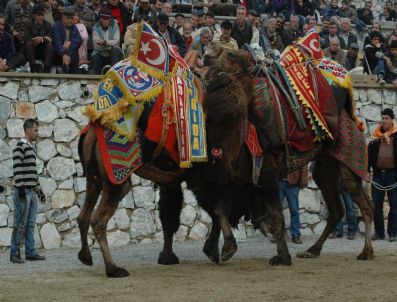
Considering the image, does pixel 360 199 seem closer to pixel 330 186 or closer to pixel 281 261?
pixel 330 186

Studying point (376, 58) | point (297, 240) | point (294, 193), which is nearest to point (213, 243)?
point (297, 240)

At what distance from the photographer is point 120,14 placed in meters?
17.4

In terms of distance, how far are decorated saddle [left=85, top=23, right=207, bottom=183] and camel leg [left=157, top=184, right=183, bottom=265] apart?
3.83 ft

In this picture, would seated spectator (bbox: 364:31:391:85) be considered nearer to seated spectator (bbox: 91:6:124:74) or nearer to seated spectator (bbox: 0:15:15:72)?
seated spectator (bbox: 91:6:124:74)

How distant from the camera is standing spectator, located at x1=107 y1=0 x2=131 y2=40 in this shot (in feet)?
56.6

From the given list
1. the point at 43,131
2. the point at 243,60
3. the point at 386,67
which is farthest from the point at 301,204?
the point at 243,60

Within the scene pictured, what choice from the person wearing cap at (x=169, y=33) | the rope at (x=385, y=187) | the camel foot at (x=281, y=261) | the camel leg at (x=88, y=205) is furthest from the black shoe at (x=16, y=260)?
the rope at (x=385, y=187)

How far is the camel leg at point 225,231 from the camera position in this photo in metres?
11.6

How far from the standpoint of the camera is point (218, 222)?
12.1m

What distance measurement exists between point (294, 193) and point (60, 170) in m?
3.79

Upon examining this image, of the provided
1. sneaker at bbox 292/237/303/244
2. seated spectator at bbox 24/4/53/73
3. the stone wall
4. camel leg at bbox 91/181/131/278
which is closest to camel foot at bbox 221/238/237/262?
camel leg at bbox 91/181/131/278

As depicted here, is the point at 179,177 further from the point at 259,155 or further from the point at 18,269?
the point at 18,269

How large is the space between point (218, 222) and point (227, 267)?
2.00 ft

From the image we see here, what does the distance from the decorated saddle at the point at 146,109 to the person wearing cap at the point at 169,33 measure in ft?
18.2
